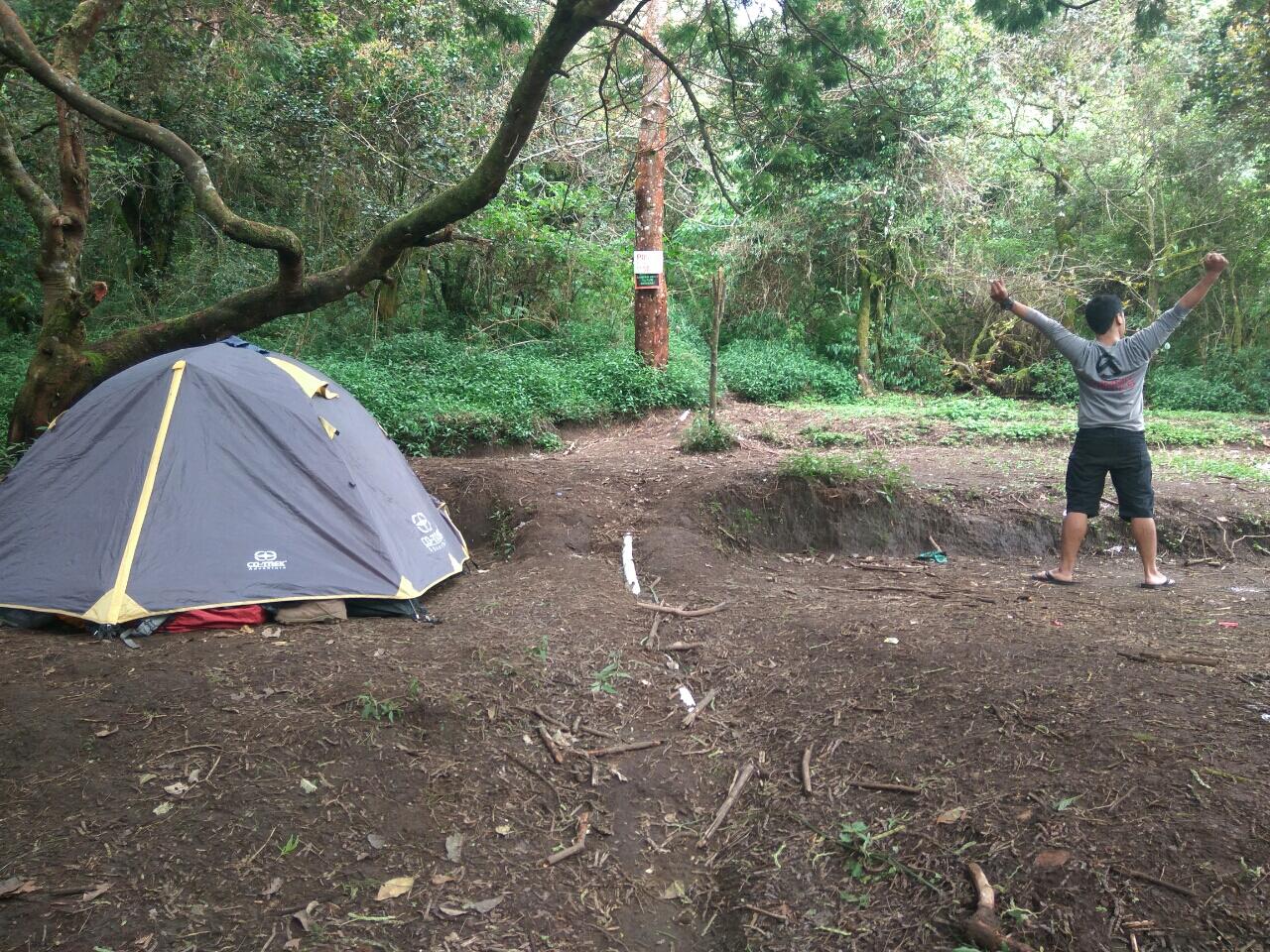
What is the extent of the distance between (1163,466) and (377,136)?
Answer: 30.3ft

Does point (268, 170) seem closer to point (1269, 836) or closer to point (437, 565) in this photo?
point (437, 565)

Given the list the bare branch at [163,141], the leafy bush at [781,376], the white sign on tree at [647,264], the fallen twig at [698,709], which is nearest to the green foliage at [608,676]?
the fallen twig at [698,709]

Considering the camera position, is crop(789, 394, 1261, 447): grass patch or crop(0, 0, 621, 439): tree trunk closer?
crop(0, 0, 621, 439): tree trunk

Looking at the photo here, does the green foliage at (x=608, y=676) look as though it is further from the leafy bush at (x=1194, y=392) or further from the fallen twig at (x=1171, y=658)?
the leafy bush at (x=1194, y=392)

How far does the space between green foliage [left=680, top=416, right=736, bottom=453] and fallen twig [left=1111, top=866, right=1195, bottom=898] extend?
5795 millimetres

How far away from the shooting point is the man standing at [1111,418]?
179 inches

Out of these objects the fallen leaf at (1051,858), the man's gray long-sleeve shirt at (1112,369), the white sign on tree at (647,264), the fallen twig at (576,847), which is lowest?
the fallen twig at (576,847)

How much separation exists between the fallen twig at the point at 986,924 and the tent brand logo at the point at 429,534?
376cm

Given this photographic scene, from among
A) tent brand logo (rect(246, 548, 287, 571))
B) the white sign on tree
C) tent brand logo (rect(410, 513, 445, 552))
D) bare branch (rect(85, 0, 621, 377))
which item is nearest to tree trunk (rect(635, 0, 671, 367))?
the white sign on tree

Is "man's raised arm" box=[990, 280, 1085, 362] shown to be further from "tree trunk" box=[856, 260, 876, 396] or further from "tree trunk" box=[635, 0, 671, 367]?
"tree trunk" box=[856, 260, 876, 396]

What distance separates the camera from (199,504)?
4508mm

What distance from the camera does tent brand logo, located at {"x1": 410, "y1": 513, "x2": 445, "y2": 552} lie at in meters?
5.36

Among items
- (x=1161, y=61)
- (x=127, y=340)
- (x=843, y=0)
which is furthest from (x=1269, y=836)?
(x=1161, y=61)

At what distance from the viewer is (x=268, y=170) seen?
10.7 metres
